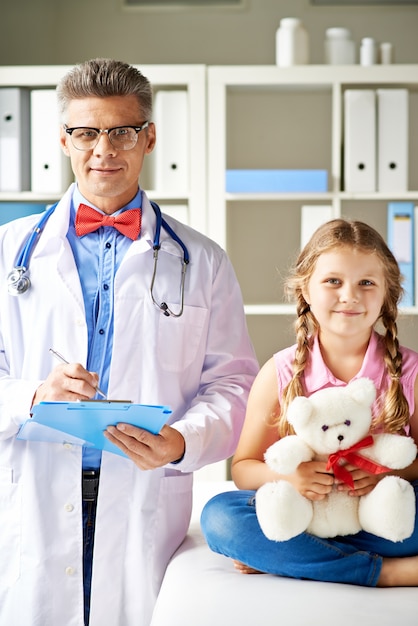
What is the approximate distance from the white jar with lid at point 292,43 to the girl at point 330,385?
147 centimetres

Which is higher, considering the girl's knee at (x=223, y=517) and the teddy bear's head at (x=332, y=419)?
the teddy bear's head at (x=332, y=419)

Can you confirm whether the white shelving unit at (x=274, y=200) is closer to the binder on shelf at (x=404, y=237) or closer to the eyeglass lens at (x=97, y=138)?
the binder on shelf at (x=404, y=237)

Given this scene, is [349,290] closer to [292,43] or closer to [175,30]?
[292,43]

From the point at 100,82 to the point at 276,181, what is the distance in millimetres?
1434

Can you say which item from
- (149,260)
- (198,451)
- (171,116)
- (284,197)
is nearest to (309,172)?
(284,197)

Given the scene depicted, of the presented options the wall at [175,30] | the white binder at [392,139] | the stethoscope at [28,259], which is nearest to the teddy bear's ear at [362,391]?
the stethoscope at [28,259]

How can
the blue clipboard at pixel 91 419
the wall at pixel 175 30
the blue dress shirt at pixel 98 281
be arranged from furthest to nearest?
1. the wall at pixel 175 30
2. the blue dress shirt at pixel 98 281
3. the blue clipboard at pixel 91 419

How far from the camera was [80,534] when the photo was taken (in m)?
1.62

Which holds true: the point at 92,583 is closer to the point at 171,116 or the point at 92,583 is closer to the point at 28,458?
the point at 28,458

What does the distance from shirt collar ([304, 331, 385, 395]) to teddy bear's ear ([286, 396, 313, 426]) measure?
15 cm

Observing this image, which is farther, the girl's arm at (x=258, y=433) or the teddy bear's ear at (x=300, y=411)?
the girl's arm at (x=258, y=433)

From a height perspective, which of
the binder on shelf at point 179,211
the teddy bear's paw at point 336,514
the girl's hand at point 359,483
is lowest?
the teddy bear's paw at point 336,514

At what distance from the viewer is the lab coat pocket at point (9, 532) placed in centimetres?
164

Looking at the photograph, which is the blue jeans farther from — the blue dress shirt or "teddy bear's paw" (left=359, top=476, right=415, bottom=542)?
the blue dress shirt
